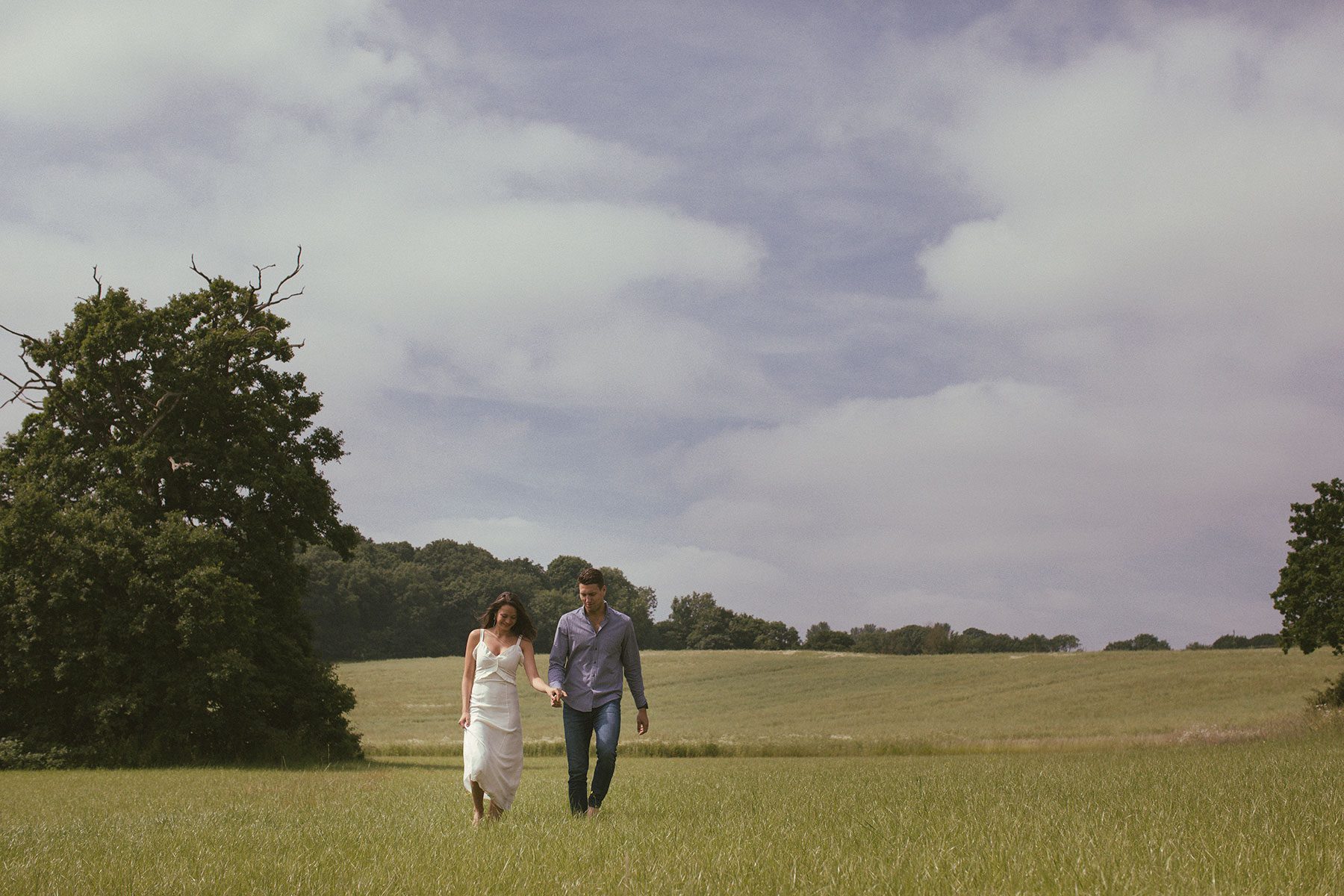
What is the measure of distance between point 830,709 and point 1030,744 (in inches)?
818

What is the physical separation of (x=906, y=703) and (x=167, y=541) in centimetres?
4301

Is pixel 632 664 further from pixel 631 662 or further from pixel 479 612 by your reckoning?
pixel 479 612

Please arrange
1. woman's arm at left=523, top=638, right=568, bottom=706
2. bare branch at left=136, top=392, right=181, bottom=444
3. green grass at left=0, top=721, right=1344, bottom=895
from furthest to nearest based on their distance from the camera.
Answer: bare branch at left=136, top=392, right=181, bottom=444, woman's arm at left=523, top=638, right=568, bottom=706, green grass at left=0, top=721, right=1344, bottom=895

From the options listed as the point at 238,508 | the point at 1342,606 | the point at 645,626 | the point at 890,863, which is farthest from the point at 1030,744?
the point at 645,626

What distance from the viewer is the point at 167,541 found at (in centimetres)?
3012

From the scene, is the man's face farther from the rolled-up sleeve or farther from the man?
the rolled-up sleeve

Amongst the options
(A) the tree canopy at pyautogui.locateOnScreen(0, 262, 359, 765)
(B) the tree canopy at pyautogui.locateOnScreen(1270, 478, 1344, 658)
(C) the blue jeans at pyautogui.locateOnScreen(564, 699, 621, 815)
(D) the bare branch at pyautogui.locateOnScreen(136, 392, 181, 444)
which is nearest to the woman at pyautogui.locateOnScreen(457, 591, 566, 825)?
(C) the blue jeans at pyautogui.locateOnScreen(564, 699, 621, 815)

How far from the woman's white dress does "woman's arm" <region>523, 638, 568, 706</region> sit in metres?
0.08

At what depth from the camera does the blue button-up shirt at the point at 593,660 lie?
10.3 metres

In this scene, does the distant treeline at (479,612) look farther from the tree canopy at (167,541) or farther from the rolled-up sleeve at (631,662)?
the rolled-up sleeve at (631,662)

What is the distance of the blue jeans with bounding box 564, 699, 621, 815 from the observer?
33.1 feet

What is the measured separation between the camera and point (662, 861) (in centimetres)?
564

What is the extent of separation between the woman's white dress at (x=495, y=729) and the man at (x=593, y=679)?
1.77 ft

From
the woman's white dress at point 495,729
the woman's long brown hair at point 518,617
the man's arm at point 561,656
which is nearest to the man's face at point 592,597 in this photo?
the man's arm at point 561,656
